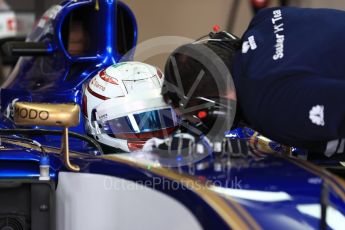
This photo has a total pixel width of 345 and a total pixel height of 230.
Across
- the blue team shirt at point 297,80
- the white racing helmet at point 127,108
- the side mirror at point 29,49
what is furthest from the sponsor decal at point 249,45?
the side mirror at point 29,49

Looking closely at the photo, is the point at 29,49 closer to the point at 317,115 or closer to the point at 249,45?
the point at 249,45

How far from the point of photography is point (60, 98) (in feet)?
7.16

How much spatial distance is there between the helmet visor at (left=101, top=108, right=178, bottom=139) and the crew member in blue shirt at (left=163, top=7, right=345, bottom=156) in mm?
210

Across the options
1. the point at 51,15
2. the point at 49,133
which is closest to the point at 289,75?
the point at 49,133

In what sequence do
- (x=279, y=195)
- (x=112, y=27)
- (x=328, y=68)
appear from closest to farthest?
(x=279, y=195) → (x=328, y=68) → (x=112, y=27)

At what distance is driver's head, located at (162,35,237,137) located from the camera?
1.54 m

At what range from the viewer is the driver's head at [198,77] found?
1.54m

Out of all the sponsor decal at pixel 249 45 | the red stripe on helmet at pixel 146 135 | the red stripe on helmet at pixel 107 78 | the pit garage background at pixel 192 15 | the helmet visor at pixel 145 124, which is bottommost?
the pit garage background at pixel 192 15

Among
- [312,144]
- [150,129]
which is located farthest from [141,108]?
[312,144]

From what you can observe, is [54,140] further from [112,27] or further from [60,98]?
[112,27]

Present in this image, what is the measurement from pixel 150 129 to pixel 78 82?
18.3 inches

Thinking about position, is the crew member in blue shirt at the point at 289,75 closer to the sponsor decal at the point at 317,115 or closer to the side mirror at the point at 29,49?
the sponsor decal at the point at 317,115

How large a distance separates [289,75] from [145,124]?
0.55 meters

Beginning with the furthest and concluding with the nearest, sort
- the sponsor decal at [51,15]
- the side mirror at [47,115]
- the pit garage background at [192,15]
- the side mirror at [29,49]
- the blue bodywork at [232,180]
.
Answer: the pit garage background at [192,15] → the sponsor decal at [51,15] → the side mirror at [29,49] → the side mirror at [47,115] → the blue bodywork at [232,180]
